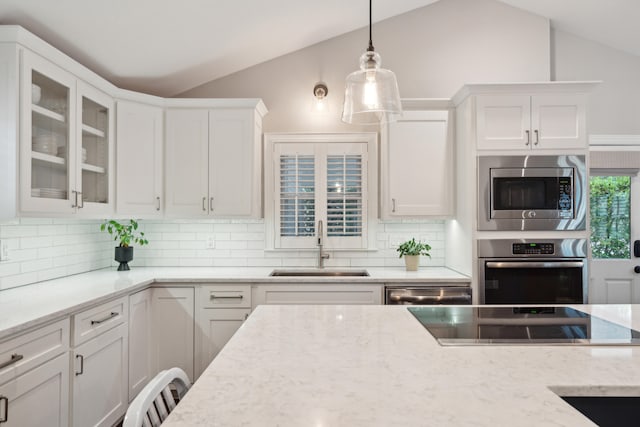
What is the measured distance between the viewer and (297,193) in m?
3.58

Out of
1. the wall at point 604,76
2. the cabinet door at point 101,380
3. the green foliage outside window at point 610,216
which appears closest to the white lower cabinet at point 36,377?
the cabinet door at point 101,380

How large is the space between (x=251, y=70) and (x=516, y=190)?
2400mm

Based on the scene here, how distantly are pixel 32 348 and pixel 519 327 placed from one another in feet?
6.54

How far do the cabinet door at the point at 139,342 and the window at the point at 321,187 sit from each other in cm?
115

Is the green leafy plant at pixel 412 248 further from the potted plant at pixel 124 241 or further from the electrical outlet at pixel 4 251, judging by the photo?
the electrical outlet at pixel 4 251

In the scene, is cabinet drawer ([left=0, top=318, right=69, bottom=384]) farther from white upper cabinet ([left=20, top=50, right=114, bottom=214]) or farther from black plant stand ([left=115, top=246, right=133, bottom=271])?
black plant stand ([left=115, top=246, right=133, bottom=271])

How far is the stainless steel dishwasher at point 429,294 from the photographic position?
2957mm

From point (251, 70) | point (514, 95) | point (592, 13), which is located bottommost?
point (514, 95)

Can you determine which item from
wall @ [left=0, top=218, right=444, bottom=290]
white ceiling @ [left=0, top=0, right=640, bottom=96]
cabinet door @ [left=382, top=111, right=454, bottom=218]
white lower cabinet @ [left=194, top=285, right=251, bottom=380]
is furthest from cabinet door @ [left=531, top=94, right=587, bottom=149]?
white lower cabinet @ [left=194, top=285, right=251, bottom=380]

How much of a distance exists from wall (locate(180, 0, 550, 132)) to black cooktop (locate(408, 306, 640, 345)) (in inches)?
87.0

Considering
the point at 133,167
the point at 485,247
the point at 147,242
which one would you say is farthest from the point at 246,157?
the point at 485,247

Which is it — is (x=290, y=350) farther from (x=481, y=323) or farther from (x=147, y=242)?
(x=147, y=242)

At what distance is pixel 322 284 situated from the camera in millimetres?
3023

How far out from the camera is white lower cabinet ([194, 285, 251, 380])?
301 centimetres
